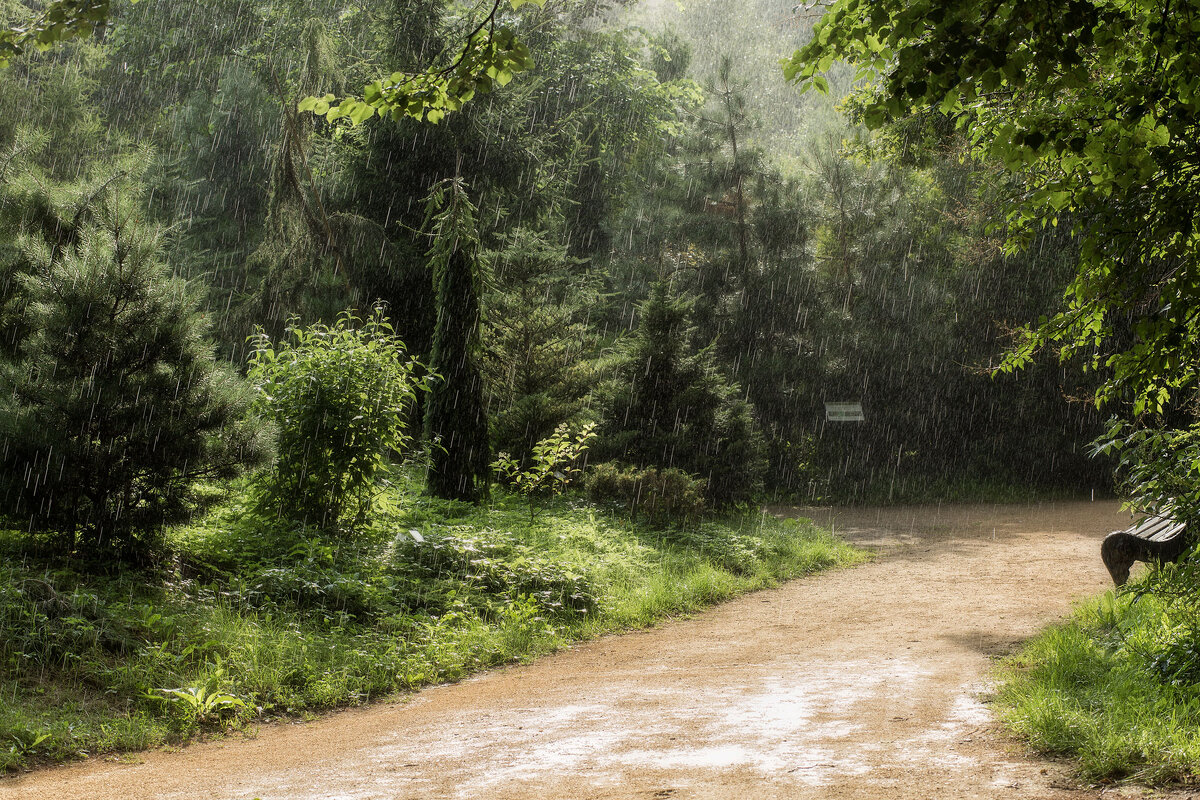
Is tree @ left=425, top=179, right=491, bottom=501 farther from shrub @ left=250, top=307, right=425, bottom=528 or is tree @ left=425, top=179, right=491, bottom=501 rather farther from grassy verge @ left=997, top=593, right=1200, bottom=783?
grassy verge @ left=997, top=593, right=1200, bottom=783

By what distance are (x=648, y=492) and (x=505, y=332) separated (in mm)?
3475

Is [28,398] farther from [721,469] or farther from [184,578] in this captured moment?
[721,469]

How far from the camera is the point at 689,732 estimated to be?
17.1 feet

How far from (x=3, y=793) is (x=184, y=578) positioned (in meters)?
3.46

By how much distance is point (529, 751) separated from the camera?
16.3 feet

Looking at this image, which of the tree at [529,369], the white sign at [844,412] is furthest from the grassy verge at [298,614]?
the white sign at [844,412]

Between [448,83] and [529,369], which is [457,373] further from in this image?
[448,83]

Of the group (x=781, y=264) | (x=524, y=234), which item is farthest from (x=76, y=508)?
(x=781, y=264)

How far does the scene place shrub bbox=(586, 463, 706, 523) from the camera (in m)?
13.8

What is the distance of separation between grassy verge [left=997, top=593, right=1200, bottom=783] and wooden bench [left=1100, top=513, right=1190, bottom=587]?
1.57m

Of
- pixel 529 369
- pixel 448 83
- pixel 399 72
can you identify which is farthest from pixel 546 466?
pixel 399 72

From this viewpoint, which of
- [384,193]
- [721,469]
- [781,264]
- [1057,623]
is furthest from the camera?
[781,264]

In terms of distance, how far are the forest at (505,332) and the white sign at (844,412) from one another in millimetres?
162

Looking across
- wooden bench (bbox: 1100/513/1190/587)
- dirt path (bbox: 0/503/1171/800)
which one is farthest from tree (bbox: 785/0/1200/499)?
wooden bench (bbox: 1100/513/1190/587)
